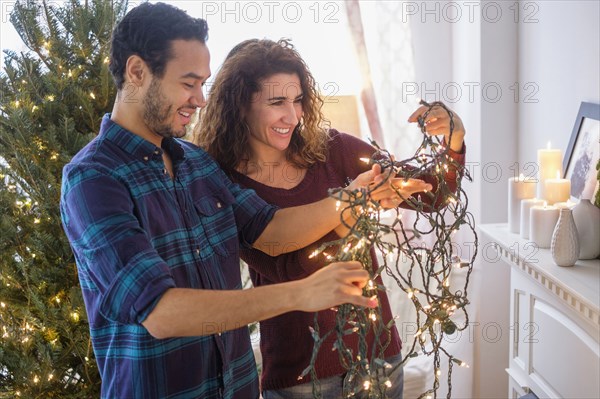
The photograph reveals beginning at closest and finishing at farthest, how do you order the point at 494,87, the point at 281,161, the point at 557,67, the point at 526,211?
the point at 281,161, the point at 526,211, the point at 557,67, the point at 494,87

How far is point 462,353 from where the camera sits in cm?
281

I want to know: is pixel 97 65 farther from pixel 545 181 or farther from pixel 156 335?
pixel 545 181

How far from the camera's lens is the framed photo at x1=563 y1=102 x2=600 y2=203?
1.97 meters

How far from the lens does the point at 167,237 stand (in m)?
1.28

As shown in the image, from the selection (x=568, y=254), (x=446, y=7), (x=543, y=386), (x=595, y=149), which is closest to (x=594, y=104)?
(x=595, y=149)

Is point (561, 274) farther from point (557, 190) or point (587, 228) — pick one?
point (557, 190)

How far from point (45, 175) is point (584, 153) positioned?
1411mm

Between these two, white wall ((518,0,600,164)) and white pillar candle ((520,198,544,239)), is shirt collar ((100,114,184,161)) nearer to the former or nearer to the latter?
white pillar candle ((520,198,544,239))

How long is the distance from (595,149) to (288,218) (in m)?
0.94

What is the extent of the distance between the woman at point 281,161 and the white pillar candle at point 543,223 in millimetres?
523

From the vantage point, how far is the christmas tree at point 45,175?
1895mm

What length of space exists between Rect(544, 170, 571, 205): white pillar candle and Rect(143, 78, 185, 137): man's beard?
1112mm

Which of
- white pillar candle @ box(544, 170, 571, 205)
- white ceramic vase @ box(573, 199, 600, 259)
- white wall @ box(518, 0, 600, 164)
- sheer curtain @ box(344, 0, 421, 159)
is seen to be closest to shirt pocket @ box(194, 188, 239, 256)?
white ceramic vase @ box(573, 199, 600, 259)

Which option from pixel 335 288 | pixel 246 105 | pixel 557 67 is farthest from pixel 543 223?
pixel 335 288
